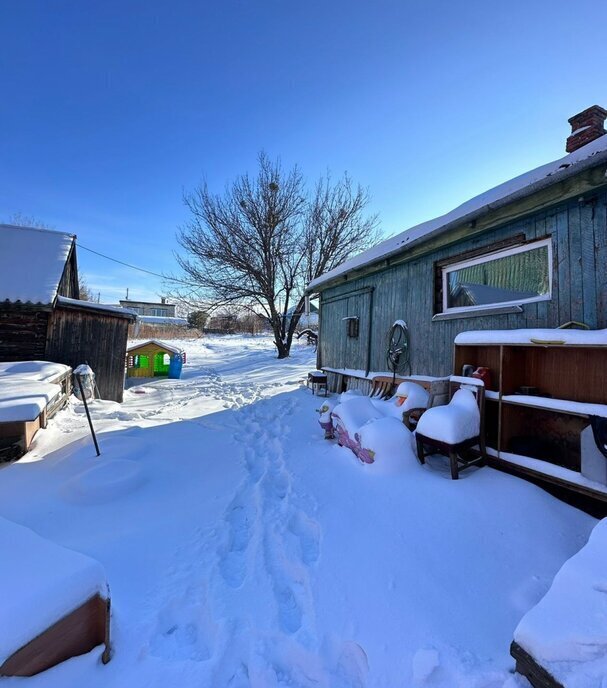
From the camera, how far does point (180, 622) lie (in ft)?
5.98

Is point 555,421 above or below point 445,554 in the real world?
above

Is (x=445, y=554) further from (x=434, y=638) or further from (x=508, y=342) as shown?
(x=508, y=342)

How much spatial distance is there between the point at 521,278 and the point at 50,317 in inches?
348

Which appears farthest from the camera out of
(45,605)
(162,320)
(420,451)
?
(162,320)

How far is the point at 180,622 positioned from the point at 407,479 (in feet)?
6.79

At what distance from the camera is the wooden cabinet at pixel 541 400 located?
2.95 m

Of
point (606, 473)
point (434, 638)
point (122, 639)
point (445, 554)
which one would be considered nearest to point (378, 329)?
point (606, 473)

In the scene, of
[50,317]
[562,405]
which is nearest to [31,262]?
[50,317]

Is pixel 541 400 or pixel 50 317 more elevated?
pixel 50 317

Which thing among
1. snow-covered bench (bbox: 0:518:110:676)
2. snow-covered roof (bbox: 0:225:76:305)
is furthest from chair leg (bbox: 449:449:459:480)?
snow-covered roof (bbox: 0:225:76:305)

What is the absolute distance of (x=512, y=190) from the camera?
3496 millimetres

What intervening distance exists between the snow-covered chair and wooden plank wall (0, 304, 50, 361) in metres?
7.94

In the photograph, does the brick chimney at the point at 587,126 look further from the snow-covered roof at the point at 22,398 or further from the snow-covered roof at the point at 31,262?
the snow-covered roof at the point at 31,262

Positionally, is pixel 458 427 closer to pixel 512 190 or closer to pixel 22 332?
pixel 512 190
